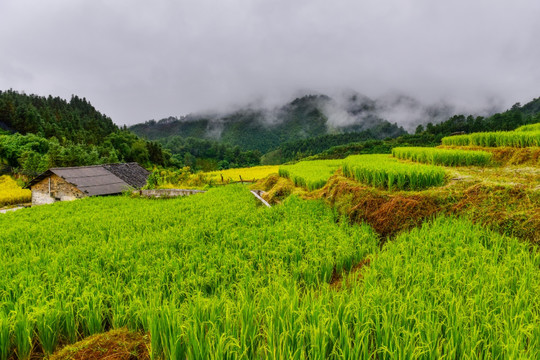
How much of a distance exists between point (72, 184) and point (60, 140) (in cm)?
4450

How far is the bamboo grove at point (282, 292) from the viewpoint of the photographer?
6.75 ft

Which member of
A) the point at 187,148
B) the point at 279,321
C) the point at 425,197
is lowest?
the point at 279,321

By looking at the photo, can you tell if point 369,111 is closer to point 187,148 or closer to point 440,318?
point 187,148

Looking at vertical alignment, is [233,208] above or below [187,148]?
below

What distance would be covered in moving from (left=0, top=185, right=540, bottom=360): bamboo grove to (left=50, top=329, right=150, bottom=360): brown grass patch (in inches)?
6.1

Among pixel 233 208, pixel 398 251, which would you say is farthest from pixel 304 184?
pixel 398 251

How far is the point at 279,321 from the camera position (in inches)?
89.7

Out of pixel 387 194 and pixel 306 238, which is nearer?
pixel 306 238

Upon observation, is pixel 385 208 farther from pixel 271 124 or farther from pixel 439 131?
pixel 271 124

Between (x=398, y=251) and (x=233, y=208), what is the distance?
5.07 metres

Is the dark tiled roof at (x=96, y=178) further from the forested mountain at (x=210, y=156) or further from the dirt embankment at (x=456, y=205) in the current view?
the forested mountain at (x=210, y=156)

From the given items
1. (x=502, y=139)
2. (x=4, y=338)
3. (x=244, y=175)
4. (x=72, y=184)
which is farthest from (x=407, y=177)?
(x=244, y=175)

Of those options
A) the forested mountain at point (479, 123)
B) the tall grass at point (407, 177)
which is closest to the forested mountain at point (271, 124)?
the forested mountain at point (479, 123)

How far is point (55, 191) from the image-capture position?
21.7m
